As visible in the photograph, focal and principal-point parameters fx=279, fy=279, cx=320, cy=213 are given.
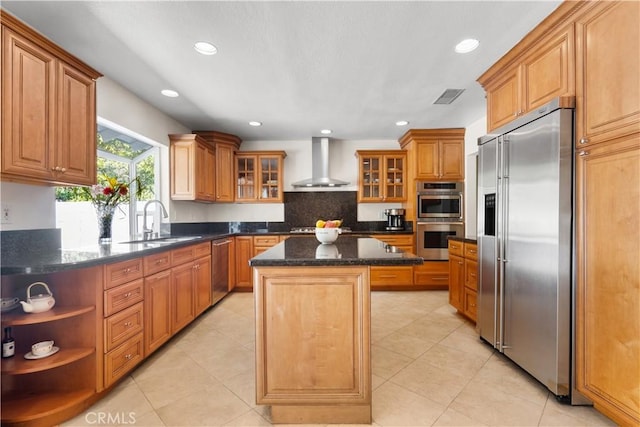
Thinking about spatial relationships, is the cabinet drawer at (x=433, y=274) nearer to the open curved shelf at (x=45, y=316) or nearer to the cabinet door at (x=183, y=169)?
the cabinet door at (x=183, y=169)

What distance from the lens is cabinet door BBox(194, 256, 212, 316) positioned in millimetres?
3078

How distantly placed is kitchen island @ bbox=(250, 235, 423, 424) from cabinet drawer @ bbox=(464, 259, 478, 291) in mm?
1776

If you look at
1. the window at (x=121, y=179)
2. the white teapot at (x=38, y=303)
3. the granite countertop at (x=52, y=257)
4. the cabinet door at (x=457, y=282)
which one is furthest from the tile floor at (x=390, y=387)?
the window at (x=121, y=179)

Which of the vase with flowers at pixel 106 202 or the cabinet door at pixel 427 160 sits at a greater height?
the cabinet door at pixel 427 160

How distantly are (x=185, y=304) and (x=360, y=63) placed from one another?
281 centimetres

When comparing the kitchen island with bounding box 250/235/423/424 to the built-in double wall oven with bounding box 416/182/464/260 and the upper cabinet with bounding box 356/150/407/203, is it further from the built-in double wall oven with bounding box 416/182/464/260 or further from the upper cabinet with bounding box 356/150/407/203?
A: the upper cabinet with bounding box 356/150/407/203

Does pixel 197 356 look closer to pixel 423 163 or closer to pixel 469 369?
pixel 469 369

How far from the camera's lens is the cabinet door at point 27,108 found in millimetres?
1549

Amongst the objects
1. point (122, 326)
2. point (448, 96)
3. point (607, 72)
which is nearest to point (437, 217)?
point (448, 96)

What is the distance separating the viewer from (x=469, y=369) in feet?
6.97

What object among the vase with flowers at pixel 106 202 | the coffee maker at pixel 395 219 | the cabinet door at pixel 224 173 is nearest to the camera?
the vase with flowers at pixel 106 202

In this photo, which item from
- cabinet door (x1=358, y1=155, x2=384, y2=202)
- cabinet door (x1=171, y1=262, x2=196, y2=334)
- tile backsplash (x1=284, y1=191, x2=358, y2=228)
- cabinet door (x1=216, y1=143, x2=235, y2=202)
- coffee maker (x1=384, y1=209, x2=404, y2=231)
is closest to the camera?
cabinet door (x1=171, y1=262, x2=196, y2=334)

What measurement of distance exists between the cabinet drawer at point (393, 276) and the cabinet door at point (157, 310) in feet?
9.22

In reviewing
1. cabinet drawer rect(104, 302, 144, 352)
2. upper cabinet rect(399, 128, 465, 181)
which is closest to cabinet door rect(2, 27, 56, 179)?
cabinet drawer rect(104, 302, 144, 352)
